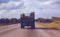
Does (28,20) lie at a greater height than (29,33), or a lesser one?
greater

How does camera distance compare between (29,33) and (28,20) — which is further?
(28,20)

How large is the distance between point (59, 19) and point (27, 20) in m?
73.0

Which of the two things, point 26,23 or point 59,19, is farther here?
point 59,19

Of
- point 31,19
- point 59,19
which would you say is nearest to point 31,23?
point 31,19

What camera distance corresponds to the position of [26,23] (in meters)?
34.7

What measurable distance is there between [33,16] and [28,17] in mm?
1010

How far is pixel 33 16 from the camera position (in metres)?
34.7

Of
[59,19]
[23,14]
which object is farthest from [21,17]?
[59,19]

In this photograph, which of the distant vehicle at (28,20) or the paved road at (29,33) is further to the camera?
the distant vehicle at (28,20)

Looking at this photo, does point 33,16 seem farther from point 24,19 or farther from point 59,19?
point 59,19

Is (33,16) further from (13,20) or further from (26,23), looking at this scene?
(13,20)

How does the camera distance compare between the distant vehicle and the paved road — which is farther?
the distant vehicle

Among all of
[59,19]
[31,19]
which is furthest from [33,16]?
[59,19]

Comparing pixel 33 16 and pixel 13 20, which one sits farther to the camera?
pixel 13 20
